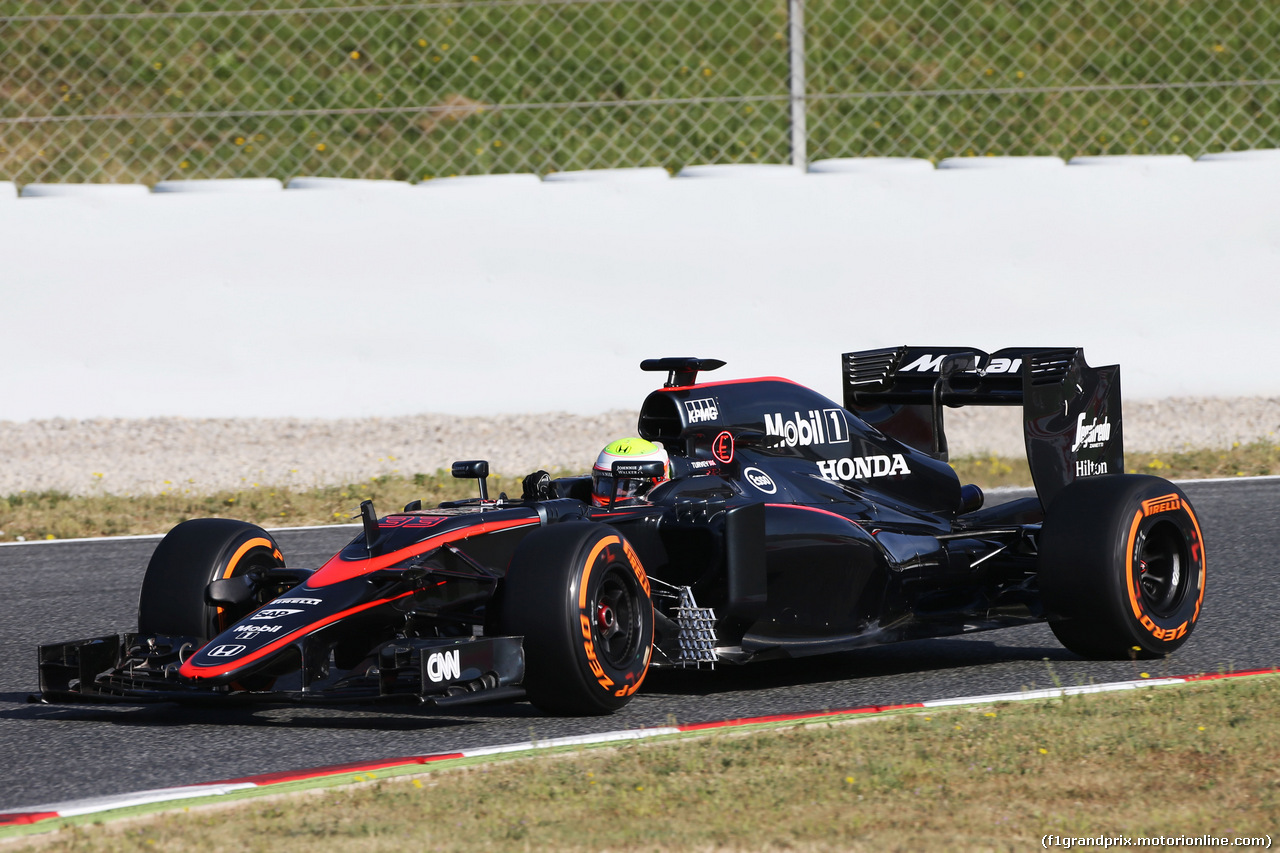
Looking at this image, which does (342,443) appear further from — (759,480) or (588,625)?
(588,625)

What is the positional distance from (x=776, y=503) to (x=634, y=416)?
6438mm

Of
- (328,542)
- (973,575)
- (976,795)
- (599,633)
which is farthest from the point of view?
(328,542)

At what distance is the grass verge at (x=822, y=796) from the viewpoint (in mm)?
4090

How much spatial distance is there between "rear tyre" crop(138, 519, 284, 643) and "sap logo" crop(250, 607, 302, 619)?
0.53 meters

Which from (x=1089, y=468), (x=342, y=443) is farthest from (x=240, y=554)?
(x=342, y=443)

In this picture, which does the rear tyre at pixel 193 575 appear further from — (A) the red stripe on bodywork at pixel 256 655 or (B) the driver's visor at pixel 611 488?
(B) the driver's visor at pixel 611 488

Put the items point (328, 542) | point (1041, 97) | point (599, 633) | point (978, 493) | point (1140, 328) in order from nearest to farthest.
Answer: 1. point (599, 633)
2. point (978, 493)
3. point (328, 542)
4. point (1140, 328)
5. point (1041, 97)

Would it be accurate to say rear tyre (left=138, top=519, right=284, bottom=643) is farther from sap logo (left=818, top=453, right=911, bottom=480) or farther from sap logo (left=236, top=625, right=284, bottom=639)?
sap logo (left=818, top=453, right=911, bottom=480)

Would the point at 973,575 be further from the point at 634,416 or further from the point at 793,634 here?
the point at 634,416

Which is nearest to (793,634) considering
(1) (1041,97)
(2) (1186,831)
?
(2) (1186,831)

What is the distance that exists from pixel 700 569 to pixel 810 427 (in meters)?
1.13

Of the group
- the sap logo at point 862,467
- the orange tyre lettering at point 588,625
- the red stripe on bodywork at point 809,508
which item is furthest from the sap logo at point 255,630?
the sap logo at point 862,467

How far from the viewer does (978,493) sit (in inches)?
302

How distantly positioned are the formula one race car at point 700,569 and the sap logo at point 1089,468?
0.04 feet
